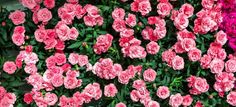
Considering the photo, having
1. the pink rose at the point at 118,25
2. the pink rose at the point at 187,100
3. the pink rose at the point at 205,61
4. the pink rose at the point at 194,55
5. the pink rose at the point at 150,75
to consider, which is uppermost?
the pink rose at the point at 118,25

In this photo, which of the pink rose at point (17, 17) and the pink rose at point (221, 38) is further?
the pink rose at point (17, 17)

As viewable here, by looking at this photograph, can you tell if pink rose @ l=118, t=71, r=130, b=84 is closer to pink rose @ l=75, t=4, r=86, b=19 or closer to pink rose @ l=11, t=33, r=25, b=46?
pink rose @ l=75, t=4, r=86, b=19

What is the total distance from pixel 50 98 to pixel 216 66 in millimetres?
1081

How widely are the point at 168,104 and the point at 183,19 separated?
56 cm

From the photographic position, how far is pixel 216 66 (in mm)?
2918

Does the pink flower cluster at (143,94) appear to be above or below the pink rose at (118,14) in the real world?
below

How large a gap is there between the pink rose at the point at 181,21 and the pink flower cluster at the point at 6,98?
46.0 inches

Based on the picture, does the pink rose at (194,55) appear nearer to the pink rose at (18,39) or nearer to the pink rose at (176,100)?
the pink rose at (176,100)

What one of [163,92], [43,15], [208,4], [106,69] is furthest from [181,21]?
[43,15]

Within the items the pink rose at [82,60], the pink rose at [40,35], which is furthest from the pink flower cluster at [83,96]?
the pink rose at [40,35]

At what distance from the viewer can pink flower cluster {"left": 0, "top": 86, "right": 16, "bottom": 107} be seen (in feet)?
9.78

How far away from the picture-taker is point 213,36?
3.01m

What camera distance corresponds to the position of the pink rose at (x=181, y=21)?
2963 mm

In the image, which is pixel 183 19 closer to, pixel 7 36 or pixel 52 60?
pixel 52 60
